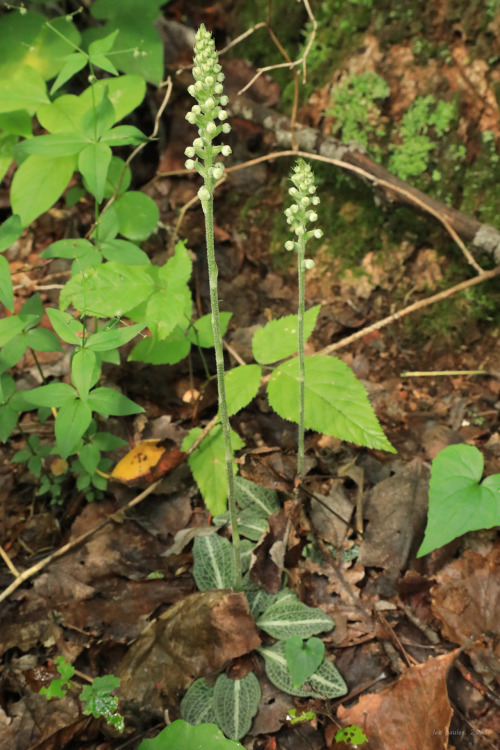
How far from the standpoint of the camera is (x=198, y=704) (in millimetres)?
2510

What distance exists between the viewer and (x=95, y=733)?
7.88 ft

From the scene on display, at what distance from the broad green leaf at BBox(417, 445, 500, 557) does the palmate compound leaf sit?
0.99ft

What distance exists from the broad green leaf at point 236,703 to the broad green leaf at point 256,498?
2.71 feet

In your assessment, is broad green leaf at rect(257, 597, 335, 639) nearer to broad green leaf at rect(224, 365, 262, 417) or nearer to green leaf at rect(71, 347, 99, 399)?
broad green leaf at rect(224, 365, 262, 417)

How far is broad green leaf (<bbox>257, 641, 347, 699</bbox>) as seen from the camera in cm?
246

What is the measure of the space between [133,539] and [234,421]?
94cm

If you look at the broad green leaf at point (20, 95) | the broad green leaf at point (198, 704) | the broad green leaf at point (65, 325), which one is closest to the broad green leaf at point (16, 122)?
the broad green leaf at point (20, 95)

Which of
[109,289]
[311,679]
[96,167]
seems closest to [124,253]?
[109,289]

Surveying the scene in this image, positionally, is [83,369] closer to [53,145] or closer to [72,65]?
[53,145]

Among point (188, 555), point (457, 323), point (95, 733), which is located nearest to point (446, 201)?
point (457, 323)

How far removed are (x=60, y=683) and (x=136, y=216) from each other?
258 cm

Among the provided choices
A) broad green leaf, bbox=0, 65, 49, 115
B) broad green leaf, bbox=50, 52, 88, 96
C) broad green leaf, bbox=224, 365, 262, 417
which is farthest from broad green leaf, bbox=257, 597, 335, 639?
broad green leaf, bbox=0, 65, 49, 115

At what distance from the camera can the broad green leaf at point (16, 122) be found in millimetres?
3365

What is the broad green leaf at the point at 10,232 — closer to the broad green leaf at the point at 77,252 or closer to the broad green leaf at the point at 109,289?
the broad green leaf at the point at 77,252
